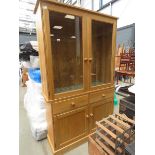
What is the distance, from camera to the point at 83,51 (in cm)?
167

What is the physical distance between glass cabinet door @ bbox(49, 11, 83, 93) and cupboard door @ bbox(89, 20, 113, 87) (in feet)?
0.75

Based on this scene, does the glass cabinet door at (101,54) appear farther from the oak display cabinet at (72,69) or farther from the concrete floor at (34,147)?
the concrete floor at (34,147)

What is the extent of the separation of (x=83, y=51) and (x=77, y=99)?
23.7 inches

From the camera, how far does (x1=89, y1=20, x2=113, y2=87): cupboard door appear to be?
191cm

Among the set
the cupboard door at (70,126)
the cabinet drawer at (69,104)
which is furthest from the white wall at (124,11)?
the cupboard door at (70,126)

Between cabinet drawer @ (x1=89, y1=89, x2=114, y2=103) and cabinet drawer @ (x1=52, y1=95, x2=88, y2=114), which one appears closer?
cabinet drawer @ (x1=52, y1=95, x2=88, y2=114)

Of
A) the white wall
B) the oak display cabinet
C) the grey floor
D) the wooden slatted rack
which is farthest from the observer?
the white wall

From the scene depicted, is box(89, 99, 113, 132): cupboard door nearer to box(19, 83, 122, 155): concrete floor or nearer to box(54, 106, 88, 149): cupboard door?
box(54, 106, 88, 149): cupboard door

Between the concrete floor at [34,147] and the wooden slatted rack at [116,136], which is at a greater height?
the wooden slatted rack at [116,136]

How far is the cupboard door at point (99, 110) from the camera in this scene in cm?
190

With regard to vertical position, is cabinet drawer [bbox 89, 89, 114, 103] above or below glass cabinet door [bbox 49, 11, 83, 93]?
below

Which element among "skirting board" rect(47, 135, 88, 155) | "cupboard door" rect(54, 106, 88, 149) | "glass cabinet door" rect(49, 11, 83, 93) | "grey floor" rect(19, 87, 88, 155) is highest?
"glass cabinet door" rect(49, 11, 83, 93)

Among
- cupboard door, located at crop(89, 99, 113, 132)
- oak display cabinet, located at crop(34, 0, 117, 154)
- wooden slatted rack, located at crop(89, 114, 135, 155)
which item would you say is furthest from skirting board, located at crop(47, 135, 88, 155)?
wooden slatted rack, located at crop(89, 114, 135, 155)
